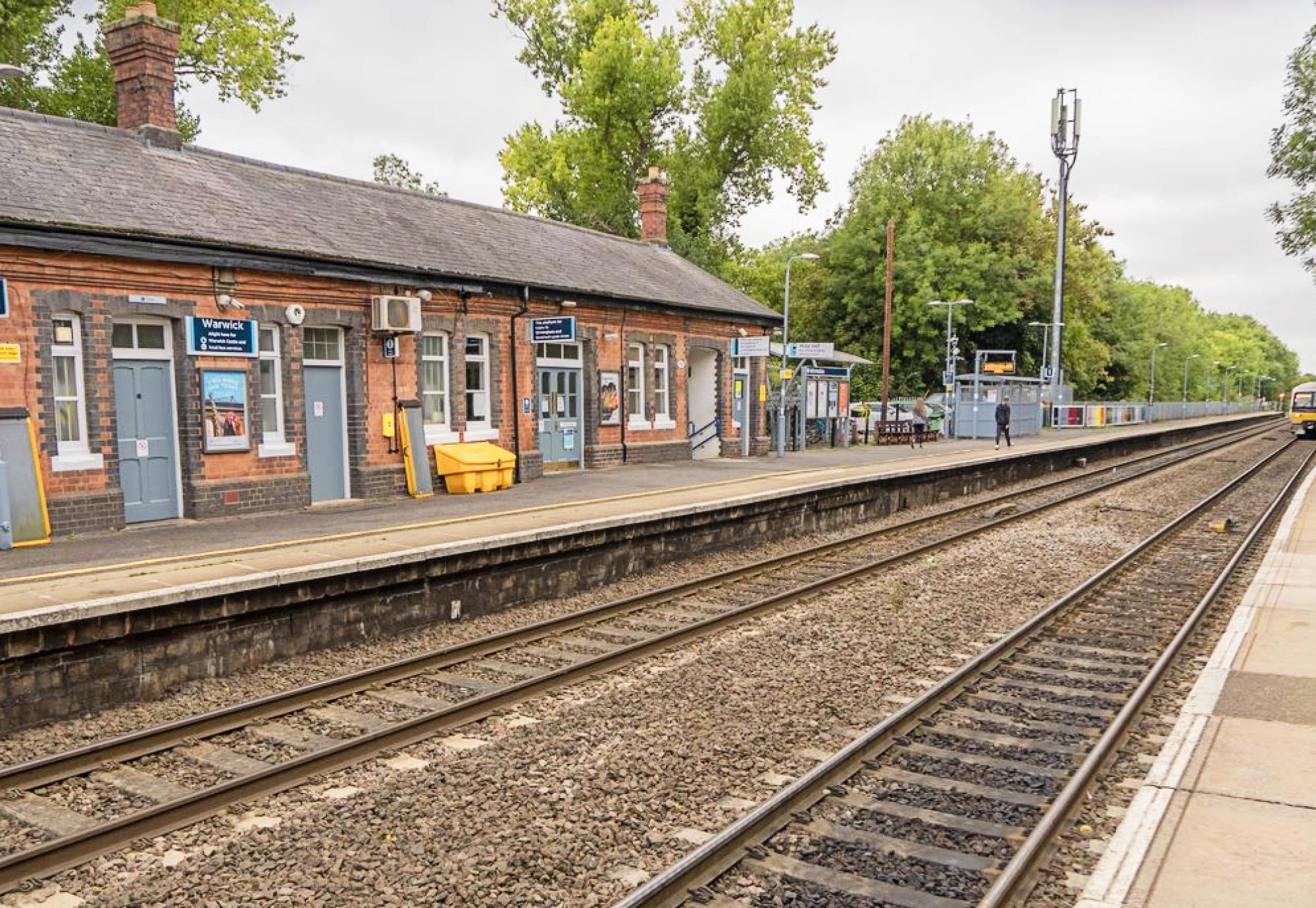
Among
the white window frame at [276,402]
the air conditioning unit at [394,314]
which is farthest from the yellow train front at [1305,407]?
the white window frame at [276,402]

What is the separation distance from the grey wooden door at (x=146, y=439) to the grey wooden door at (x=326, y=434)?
2.15m

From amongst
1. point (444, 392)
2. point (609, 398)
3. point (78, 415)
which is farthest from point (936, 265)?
point (78, 415)

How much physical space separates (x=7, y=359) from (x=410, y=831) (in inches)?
365

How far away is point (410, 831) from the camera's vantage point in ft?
16.9

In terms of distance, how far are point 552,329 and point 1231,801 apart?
14389 mm

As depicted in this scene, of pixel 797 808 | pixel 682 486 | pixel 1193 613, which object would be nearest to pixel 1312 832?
pixel 797 808

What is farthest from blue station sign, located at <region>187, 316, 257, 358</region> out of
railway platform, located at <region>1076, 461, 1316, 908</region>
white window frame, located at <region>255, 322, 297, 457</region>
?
railway platform, located at <region>1076, 461, 1316, 908</region>

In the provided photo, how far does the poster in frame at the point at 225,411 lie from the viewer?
13.2 meters

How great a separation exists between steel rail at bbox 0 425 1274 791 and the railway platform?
4936mm

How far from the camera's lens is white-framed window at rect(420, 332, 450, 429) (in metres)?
16.7

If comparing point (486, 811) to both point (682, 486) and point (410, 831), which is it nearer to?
point (410, 831)

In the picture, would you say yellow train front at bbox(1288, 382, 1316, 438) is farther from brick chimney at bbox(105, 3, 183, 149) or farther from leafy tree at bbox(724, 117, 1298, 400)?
brick chimney at bbox(105, 3, 183, 149)

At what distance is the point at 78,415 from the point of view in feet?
39.4

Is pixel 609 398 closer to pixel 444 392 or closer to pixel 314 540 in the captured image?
pixel 444 392
